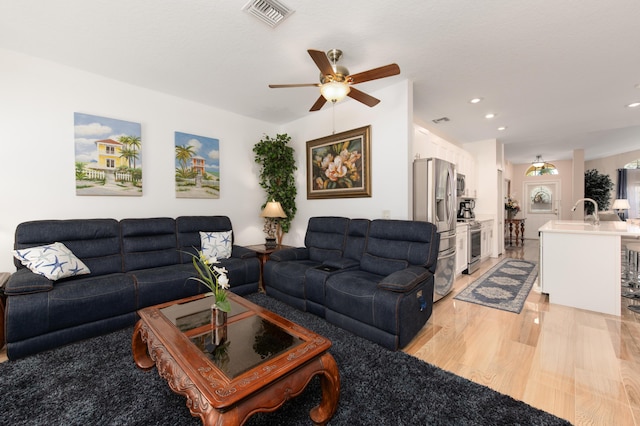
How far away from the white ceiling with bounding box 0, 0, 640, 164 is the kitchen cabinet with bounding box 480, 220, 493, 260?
2.28 metres

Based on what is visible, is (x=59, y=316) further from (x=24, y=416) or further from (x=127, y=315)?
(x=24, y=416)

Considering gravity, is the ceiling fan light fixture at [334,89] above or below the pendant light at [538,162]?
below

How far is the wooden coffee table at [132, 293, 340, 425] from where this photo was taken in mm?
1097

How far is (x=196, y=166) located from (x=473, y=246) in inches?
180

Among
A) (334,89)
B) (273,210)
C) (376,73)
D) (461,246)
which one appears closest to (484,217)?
(461,246)

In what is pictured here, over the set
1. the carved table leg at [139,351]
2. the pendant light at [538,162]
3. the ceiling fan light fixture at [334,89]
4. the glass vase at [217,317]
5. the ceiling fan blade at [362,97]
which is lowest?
the carved table leg at [139,351]

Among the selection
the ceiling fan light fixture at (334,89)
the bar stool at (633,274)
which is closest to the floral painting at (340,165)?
the ceiling fan light fixture at (334,89)

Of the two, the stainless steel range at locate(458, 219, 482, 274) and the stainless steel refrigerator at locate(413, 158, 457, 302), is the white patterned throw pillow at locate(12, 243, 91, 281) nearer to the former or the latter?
the stainless steel refrigerator at locate(413, 158, 457, 302)

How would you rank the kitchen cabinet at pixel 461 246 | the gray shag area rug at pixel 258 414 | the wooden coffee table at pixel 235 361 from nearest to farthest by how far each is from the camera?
the wooden coffee table at pixel 235 361, the gray shag area rug at pixel 258 414, the kitchen cabinet at pixel 461 246

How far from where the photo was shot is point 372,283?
2414mm

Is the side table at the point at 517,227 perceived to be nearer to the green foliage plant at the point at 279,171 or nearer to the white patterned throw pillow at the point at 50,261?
the green foliage plant at the point at 279,171

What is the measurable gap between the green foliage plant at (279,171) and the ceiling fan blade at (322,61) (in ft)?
7.23

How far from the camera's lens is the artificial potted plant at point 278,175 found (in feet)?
14.1

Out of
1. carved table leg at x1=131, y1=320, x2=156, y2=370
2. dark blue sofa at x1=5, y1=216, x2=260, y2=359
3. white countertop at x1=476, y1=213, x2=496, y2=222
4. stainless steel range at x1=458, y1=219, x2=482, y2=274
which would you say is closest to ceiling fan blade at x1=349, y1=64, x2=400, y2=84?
dark blue sofa at x1=5, y1=216, x2=260, y2=359
